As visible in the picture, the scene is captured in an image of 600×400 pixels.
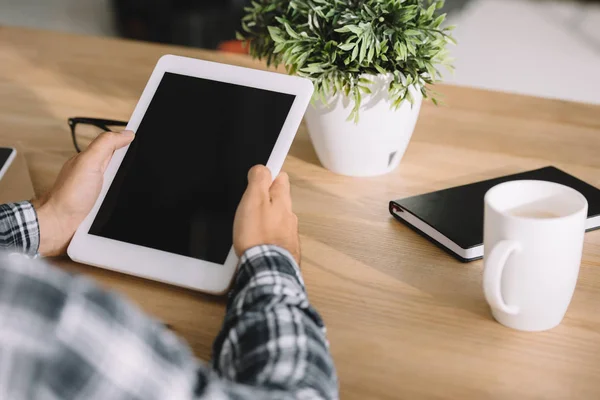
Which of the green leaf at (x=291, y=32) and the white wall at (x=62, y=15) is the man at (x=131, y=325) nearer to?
the green leaf at (x=291, y=32)

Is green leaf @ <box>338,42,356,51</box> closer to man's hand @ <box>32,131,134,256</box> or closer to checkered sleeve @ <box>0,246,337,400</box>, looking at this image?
man's hand @ <box>32,131,134,256</box>

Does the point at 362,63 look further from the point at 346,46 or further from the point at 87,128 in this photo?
the point at 87,128

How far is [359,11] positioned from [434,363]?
1.58 feet

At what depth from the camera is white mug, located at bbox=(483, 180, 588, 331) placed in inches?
28.1

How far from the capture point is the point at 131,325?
0.51m

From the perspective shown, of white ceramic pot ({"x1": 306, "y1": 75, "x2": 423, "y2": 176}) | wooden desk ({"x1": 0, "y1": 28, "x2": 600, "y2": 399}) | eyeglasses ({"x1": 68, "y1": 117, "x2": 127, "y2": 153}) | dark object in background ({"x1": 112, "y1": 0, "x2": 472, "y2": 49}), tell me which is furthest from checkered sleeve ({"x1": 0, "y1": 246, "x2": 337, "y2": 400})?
dark object in background ({"x1": 112, "y1": 0, "x2": 472, "y2": 49})

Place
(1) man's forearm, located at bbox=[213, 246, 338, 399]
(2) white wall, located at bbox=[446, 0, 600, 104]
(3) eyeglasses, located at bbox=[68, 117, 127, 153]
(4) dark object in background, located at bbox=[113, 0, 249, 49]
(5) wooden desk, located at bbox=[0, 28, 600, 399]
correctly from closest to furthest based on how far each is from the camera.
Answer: (1) man's forearm, located at bbox=[213, 246, 338, 399] < (5) wooden desk, located at bbox=[0, 28, 600, 399] < (3) eyeglasses, located at bbox=[68, 117, 127, 153] < (2) white wall, located at bbox=[446, 0, 600, 104] < (4) dark object in background, located at bbox=[113, 0, 249, 49]

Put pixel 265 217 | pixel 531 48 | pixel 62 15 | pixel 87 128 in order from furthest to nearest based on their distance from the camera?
pixel 62 15 < pixel 531 48 < pixel 87 128 < pixel 265 217

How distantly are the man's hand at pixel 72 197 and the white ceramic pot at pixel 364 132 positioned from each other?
0.95 ft

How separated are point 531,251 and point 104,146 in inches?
21.1

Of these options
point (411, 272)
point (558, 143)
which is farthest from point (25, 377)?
point (558, 143)

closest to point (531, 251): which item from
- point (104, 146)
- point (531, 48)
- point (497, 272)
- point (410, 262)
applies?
point (497, 272)

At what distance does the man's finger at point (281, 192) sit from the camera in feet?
2.76

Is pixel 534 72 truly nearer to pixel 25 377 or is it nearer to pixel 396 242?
pixel 396 242
